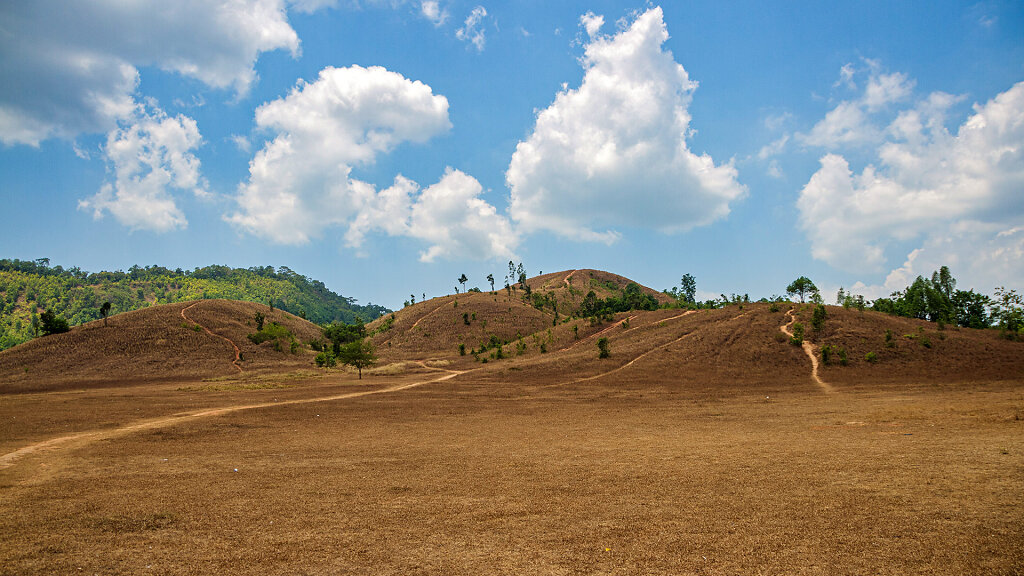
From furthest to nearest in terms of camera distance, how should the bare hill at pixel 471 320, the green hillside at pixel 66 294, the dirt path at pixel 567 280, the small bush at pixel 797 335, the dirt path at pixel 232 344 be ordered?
the dirt path at pixel 567 280 → the green hillside at pixel 66 294 → the bare hill at pixel 471 320 → the dirt path at pixel 232 344 → the small bush at pixel 797 335

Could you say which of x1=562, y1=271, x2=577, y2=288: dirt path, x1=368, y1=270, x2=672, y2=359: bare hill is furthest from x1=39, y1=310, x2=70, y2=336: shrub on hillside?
x1=562, y1=271, x2=577, y2=288: dirt path

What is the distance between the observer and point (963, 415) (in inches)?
884

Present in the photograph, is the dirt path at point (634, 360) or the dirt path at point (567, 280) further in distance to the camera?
the dirt path at point (567, 280)

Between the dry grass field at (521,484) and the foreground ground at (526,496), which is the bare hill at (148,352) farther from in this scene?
the foreground ground at (526,496)

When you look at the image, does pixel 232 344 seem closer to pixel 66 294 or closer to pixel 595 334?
pixel 595 334

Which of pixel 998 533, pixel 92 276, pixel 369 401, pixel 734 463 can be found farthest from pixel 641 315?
pixel 92 276

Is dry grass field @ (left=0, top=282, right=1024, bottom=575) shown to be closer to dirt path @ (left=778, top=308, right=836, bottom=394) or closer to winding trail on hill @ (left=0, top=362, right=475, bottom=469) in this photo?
winding trail on hill @ (left=0, top=362, right=475, bottom=469)

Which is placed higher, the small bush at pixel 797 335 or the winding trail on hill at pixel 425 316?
the winding trail on hill at pixel 425 316

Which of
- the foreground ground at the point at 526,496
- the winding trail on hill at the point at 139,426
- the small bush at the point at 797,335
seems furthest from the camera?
the small bush at the point at 797,335

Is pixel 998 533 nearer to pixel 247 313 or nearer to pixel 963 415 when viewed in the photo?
pixel 963 415

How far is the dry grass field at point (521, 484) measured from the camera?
821 centimetres

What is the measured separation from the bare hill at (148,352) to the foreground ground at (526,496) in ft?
149

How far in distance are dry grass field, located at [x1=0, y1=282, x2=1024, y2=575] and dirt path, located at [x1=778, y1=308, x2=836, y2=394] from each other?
4.03 meters

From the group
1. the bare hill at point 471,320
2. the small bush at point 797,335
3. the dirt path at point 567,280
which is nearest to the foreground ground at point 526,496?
the small bush at point 797,335
